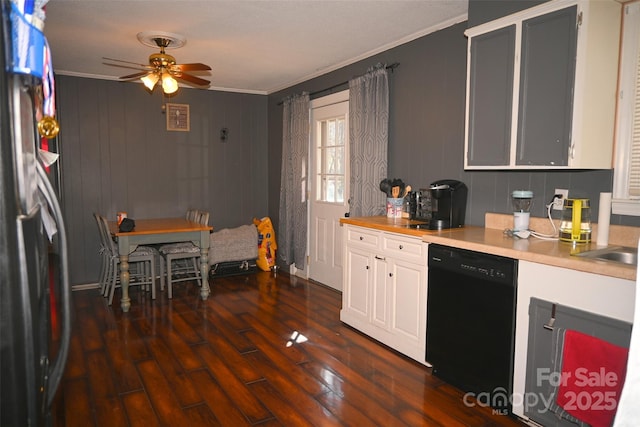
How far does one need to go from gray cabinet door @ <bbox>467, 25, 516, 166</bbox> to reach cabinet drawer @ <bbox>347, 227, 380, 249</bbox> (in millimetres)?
921

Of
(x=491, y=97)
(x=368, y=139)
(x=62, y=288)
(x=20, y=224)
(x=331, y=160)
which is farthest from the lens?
(x=331, y=160)

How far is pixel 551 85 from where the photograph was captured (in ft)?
7.97

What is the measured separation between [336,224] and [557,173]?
264 centimetres

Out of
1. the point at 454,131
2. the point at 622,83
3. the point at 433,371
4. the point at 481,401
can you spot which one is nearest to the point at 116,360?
the point at 433,371

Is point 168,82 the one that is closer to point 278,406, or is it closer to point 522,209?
point 278,406

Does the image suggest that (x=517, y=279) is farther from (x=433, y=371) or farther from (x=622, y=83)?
(x=622, y=83)

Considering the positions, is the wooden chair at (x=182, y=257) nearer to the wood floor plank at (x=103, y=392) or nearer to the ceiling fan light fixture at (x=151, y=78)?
the wood floor plank at (x=103, y=392)

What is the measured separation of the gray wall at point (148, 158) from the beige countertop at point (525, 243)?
318 cm

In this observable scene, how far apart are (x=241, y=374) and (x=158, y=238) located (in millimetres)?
2040

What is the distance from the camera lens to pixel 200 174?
19.1 feet

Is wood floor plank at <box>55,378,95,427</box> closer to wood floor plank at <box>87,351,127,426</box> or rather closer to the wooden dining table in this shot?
wood floor plank at <box>87,351,127,426</box>

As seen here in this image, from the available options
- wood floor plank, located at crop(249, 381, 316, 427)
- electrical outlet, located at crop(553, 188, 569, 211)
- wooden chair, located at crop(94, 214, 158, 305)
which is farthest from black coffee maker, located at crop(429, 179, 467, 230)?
wooden chair, located at crop(94, 214, 158, 305)

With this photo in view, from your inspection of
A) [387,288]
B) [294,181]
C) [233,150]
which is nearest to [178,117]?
[233,150]

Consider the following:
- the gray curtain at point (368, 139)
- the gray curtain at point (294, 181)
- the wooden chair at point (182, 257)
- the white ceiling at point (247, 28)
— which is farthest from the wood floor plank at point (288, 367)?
the white ceiling at point (247, 28)
